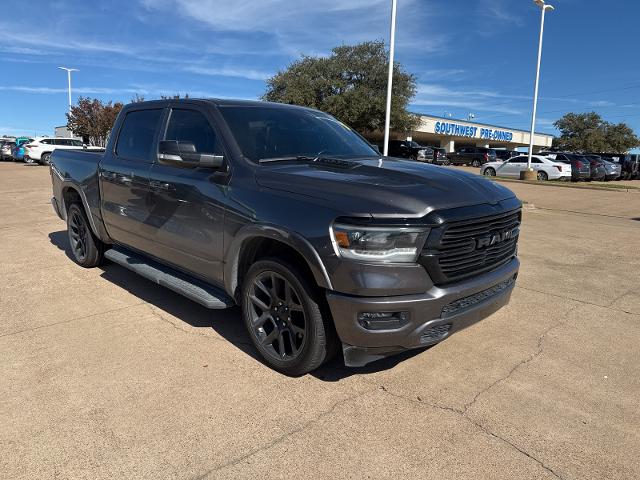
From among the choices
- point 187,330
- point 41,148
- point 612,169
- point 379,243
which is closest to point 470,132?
point 612,169

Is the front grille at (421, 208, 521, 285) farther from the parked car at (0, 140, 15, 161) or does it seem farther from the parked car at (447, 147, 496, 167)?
the parked car at (447, 147, 496, 167)

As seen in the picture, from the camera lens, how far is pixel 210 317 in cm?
448

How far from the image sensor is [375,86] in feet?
127

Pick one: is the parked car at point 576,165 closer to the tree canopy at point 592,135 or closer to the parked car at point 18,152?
the parked car at point 18,152

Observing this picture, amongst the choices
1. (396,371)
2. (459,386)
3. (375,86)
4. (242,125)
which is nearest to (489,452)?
(459,386)

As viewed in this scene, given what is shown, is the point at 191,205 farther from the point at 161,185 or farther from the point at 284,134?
the point at 284,134

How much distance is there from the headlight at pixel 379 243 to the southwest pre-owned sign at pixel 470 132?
2364 inches

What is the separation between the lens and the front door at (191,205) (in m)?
3.69

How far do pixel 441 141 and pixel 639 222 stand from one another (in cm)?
5986

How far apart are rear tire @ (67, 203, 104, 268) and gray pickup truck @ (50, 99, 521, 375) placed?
4.00 feet

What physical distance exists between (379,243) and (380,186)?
401 millimetres

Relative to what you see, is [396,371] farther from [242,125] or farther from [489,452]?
[242,125]

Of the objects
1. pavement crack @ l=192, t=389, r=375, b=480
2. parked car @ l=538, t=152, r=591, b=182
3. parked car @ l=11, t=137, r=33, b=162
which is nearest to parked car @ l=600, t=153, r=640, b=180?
parked car @ l=538, t=152, r=591, b=182

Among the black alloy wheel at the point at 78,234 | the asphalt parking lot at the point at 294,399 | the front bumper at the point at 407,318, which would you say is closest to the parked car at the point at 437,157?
the black alloy wheel at the point at 78,234
